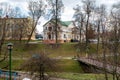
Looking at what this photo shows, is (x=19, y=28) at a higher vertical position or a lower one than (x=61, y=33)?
higher

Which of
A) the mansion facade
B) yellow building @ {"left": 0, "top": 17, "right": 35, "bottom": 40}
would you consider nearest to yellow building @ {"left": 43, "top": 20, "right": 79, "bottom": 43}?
the mansion facade

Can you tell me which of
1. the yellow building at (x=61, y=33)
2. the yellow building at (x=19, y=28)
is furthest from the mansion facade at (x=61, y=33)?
the yellow building at (x=19, y=28)

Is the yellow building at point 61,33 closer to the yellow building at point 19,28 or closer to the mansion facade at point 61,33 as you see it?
the mansion facade at point 61,33

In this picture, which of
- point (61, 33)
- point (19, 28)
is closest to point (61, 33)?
point (61, 33)

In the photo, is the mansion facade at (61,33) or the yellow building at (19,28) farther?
the mansion facade at (61,33)

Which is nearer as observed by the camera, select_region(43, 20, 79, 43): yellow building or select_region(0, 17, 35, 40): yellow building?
select_region(0, 17, 35, 40): yellow building

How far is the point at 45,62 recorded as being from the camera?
29328 mm

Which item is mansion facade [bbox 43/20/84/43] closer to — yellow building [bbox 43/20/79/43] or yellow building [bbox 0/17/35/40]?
yellow building [bbox 43/20/79/43]

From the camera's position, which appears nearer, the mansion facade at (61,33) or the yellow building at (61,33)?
the mansion facade at (61,33)

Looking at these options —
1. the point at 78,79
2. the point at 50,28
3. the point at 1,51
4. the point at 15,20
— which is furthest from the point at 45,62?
the point at 50,28

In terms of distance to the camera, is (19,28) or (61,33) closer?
(19,28)

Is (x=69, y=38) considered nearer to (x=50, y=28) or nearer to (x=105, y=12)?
(x=50, y=28)

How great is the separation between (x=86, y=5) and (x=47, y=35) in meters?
19.9

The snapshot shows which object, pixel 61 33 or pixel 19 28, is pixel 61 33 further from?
pixel 19 28
